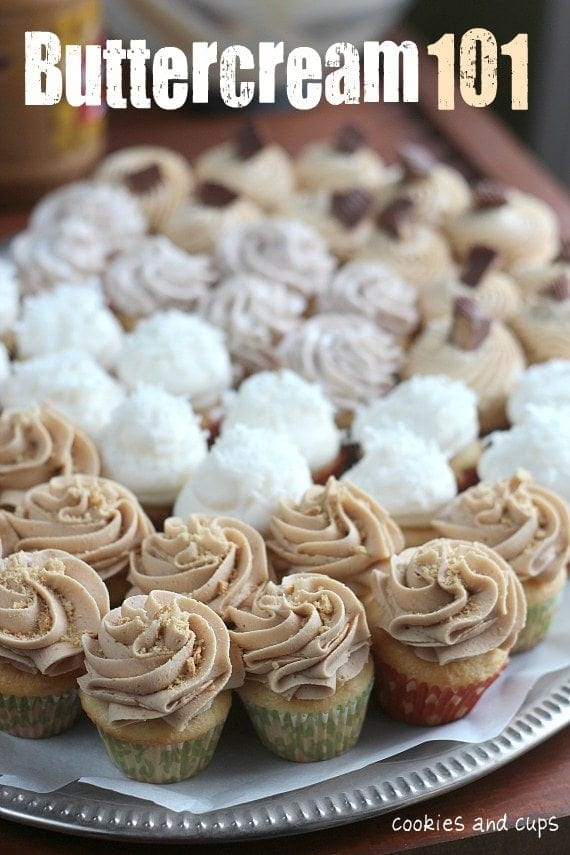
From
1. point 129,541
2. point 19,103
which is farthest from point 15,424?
point 19,103

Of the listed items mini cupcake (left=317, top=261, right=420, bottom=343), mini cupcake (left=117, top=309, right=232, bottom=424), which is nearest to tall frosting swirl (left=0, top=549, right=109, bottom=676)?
mini cupcake (left=117, top=309, right=232, bottom=424)

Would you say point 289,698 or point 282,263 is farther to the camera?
point 282,263

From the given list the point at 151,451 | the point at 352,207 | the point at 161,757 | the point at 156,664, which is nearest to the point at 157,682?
the point at 156,664

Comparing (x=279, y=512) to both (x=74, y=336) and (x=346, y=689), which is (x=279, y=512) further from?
(x=74, y=336)

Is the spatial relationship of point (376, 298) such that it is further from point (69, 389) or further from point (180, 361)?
point (69, 389)

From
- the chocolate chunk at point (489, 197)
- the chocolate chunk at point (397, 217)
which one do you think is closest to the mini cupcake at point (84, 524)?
the chocolate chunk at point (397, 217)
